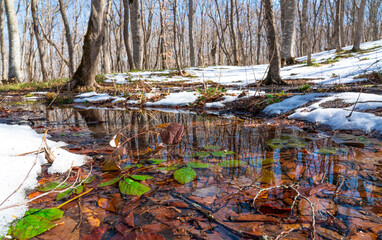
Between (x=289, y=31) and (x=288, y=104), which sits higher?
(x=289, y=31)

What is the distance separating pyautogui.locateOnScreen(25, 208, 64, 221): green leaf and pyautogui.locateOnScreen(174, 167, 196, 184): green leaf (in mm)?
551

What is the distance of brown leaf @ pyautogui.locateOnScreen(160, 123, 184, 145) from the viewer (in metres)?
1.35

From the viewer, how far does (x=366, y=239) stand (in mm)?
742

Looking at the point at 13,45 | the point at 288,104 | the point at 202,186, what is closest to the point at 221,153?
the point at 202,186

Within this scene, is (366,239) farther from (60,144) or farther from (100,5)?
(100,5)

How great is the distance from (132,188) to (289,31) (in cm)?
1416

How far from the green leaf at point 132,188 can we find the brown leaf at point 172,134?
34 centimetres

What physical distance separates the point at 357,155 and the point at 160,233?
1528mm

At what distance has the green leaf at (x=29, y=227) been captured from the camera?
75 cm

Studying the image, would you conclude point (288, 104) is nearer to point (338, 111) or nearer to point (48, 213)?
point (338, 111)

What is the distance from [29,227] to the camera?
31.0 inches

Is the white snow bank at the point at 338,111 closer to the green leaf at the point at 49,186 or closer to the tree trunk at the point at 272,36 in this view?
the tree trunk at the point at 272,36

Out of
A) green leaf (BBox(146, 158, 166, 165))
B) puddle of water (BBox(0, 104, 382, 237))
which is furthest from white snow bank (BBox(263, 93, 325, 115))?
green leaf (BBox(146, 158, 166, 165))

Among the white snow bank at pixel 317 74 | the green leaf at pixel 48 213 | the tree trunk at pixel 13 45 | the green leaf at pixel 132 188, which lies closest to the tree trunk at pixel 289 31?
the white snow bank at pixel 317 74
